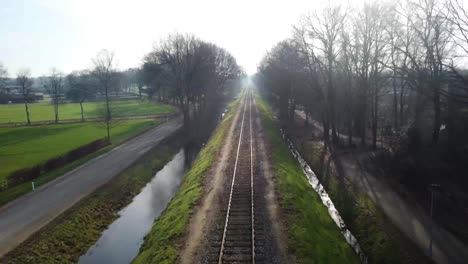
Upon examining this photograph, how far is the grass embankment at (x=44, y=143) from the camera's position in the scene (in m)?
29.3

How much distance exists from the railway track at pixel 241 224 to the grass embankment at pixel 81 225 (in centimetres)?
758

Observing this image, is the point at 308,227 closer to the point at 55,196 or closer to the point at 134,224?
the point at 134,224

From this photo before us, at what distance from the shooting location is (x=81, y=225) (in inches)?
798

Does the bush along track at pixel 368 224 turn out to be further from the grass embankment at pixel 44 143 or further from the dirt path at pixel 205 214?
the grass embankment at pixel 44 143

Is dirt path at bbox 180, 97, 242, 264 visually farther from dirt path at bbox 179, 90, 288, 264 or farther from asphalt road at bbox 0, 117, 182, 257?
asphalt road at bbox 0, 117, 182, 257

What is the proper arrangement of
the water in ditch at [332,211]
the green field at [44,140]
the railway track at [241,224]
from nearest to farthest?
the railway track at [241,224], the water in ditch at [332,211], the green field at [44,140]

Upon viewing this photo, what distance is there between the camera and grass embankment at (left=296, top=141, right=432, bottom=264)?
1507 cm

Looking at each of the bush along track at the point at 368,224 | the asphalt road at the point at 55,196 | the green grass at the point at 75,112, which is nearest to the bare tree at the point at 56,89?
the green grass at the point at 75,112

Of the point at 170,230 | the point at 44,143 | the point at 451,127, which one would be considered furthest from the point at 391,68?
the point at 44,143

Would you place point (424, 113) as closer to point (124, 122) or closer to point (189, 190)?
point (189, 190)

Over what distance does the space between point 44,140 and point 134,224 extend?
31.7 metres

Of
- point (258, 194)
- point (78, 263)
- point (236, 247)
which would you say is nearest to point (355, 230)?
point (258, 194)

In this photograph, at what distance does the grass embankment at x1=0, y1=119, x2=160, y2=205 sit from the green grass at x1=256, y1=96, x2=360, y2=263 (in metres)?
18.3

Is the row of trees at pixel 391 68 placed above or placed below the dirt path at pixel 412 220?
above
